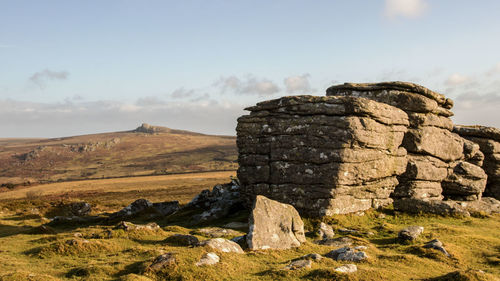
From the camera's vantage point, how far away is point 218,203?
40281 millimetres

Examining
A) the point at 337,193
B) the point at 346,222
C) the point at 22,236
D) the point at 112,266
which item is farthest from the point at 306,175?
the point at 22,236

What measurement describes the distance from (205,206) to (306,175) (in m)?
16.4

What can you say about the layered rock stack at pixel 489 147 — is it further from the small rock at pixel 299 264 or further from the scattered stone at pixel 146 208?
the scattered stone at pixel 146 208

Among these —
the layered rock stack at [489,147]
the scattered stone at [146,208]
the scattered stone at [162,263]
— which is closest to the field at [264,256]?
the scattered stone at [162,263]

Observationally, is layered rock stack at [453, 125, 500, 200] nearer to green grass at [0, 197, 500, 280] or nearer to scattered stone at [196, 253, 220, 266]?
green grass at [0, 197, 500, 280]

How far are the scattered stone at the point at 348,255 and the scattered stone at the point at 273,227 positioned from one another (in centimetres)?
334

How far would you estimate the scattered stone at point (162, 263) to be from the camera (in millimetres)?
16703

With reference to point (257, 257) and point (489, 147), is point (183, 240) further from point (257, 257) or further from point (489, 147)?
point (489, 147)

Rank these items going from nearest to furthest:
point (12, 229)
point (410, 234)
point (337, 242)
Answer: point (337, 242) < point (410, 234) < point (12, 229)

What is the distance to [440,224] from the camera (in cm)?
3183

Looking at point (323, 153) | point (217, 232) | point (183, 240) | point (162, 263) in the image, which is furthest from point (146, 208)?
point (162, 263)

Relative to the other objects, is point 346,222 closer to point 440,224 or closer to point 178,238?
point 440,224

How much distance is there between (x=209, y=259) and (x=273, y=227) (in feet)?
22.8

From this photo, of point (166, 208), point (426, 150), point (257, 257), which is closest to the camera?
point (257, 257)
